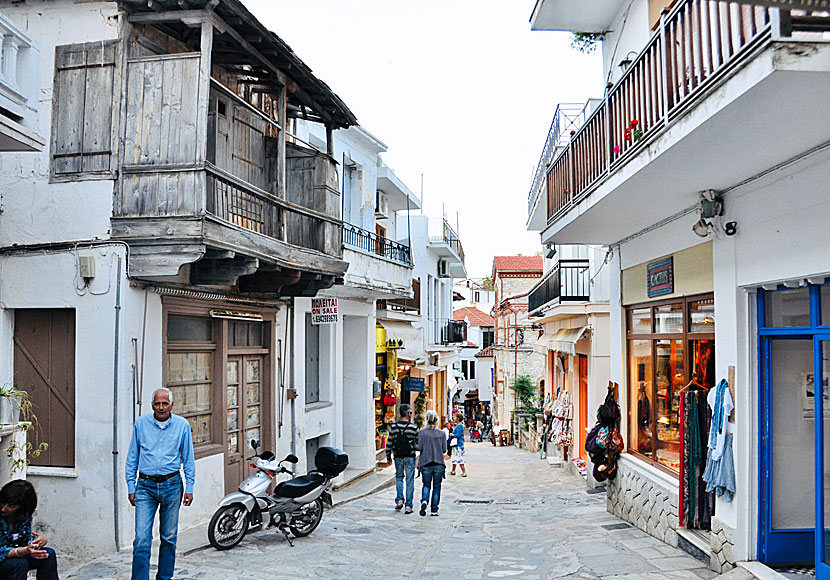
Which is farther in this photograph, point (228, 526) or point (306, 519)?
point (306, 519)

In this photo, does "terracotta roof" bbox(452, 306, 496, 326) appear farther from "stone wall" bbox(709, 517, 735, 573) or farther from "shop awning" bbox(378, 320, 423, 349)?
"stone wall" bbox(709, 517, 735, 573)

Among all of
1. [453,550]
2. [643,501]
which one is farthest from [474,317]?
[453,550]

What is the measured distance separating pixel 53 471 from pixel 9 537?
3676 millimetres

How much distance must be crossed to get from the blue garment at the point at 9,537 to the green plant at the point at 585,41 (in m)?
11.2

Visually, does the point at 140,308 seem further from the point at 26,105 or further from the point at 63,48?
the point at 63,48

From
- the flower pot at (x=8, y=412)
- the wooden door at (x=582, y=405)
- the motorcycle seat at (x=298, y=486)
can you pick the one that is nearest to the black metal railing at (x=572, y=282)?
the wooden door at (x=582, y=405)

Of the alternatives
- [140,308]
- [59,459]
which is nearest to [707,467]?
[140,308]

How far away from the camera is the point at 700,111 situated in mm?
5613

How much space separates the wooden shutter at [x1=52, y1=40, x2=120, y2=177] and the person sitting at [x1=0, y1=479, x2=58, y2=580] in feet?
14.8

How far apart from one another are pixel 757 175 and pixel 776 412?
2246 millimetres

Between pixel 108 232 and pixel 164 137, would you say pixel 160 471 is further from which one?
pixel 164 137

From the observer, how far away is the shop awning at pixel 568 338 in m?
17.1

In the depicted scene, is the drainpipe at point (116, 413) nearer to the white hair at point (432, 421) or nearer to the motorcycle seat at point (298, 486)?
the motorcycle seat at point (298, 486)

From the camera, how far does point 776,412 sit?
23.9 ft
